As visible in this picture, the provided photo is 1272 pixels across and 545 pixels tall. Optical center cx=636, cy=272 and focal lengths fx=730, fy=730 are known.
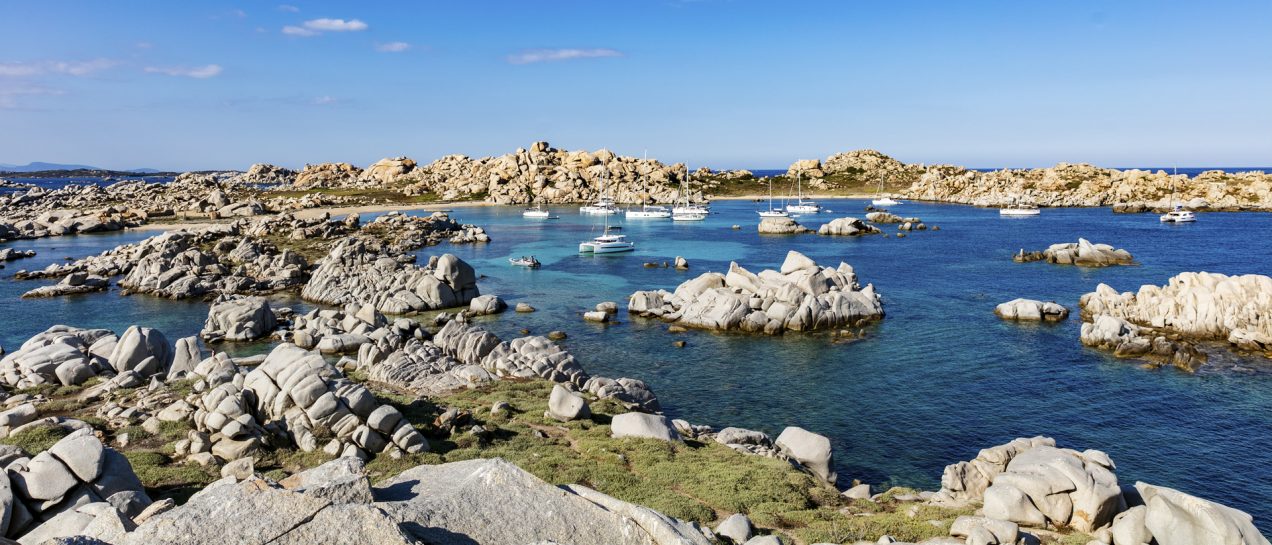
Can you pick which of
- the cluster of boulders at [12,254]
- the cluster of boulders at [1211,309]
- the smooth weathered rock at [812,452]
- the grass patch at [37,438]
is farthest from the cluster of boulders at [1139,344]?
the cluster of boulders at [12,254]

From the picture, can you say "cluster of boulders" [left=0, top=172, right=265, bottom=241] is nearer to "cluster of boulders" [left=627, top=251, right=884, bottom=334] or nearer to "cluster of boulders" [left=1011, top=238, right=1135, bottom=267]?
"cluster of boulders" [left=627, top=251, right=884, bottom=334]

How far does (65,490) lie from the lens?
658 inches

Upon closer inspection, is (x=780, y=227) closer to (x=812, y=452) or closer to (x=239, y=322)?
(x=239, y=322)

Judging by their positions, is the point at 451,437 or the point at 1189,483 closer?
the point at 451,437

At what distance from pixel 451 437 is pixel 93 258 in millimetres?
80648

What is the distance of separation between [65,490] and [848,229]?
11977 centimetres

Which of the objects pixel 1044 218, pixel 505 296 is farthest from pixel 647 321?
pixel 1044 218

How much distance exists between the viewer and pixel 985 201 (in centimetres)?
19562

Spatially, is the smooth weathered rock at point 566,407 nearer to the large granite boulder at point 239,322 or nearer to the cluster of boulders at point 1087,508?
the cluster of boulders at point 1087,508

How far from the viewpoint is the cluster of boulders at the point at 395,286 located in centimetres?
6319

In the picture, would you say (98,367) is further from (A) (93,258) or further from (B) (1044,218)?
(B) (1044,218)

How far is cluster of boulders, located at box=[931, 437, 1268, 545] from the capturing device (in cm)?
1798

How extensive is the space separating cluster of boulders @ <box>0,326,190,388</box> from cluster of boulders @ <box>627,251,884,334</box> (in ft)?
111

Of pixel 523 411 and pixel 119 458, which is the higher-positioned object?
pixel 119 458
